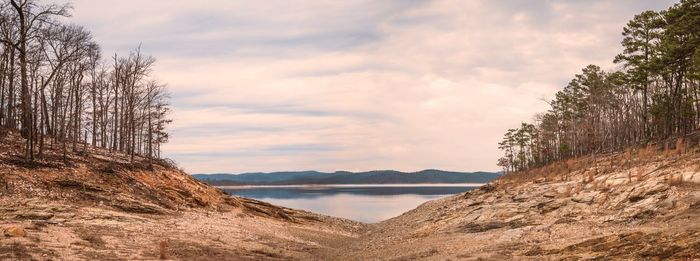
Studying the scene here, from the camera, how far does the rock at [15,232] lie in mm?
17438

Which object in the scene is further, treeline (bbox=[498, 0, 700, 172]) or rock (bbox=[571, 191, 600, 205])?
treeline (bbox=[498, 0, 700, 172])

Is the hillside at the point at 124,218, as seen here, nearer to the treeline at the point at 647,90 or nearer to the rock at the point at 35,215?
the rock at the point at 35,215

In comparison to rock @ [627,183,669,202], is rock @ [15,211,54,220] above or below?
below

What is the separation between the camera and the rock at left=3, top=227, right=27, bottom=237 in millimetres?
17438

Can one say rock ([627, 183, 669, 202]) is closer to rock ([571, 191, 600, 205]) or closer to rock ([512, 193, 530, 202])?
rock ([571, 191, 600, 205])

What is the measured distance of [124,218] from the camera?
82.9 feet

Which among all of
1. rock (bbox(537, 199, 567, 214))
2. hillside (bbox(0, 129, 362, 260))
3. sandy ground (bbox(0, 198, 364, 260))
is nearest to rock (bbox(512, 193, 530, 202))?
rock (bbox(537, 199, 567, 214))

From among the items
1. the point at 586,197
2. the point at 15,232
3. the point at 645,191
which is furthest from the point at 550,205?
the point at 15,232

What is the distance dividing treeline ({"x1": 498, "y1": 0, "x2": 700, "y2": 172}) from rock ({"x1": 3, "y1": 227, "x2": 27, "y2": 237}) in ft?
137

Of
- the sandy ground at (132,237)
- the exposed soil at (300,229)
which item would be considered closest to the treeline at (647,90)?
the exposed soil at (300,229)

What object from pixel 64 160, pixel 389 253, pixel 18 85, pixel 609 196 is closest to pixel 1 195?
pixel 64 160

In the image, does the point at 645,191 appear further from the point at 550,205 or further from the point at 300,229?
the point at 300,229

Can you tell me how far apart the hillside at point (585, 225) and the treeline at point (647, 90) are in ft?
55.3

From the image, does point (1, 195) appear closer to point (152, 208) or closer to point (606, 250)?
point (152, 208)
